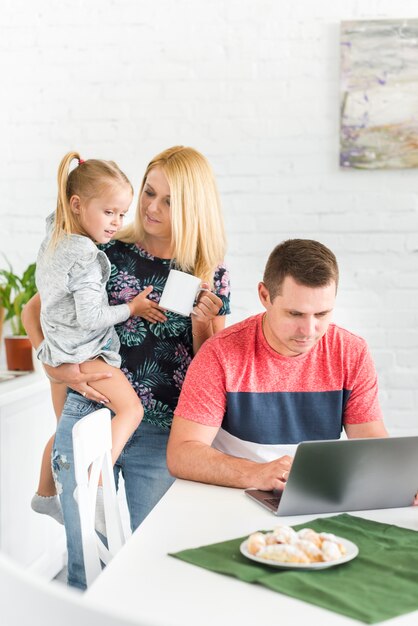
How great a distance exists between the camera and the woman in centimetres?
216

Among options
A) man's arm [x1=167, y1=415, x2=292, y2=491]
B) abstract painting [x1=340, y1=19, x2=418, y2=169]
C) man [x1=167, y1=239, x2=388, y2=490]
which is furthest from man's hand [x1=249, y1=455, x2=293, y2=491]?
abstract painting [x1=340, y1=19, x2=418, y2=169]

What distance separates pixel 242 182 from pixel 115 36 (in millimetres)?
761

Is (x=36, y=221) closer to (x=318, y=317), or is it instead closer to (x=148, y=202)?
(x=148, y=202)

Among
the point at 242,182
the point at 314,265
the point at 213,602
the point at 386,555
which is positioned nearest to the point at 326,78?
the point at 242,182

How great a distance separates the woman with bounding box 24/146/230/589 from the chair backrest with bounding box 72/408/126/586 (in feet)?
1.05

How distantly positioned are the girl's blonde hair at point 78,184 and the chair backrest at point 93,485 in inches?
24.5

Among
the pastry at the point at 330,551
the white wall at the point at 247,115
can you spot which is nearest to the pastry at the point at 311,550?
the pastry at the point at 330,551

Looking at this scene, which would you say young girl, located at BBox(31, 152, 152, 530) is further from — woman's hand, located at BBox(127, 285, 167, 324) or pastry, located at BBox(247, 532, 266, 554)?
pastry, located at BBox(247, 532, 266, 554)

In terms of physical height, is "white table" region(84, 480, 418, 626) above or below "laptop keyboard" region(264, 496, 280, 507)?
above

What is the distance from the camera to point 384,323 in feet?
10.5

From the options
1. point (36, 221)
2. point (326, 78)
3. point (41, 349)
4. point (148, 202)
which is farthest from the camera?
point (36, 221)

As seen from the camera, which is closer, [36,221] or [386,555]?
[386,555]

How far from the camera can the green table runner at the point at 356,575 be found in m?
1.11

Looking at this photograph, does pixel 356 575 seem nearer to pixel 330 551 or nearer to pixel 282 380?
pixel 330 551
